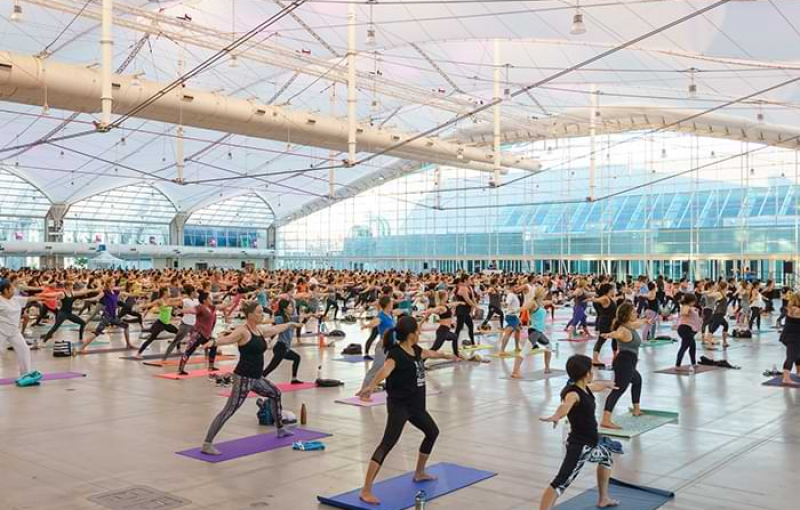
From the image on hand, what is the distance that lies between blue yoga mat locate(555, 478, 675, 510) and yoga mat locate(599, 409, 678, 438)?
1881 mm

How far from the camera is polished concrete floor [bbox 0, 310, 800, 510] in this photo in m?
5.93

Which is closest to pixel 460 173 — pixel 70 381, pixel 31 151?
pixel 31 151

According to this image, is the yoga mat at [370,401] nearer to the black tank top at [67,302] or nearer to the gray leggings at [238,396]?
the gray leggings at [238,396]

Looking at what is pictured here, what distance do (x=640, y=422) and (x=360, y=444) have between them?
312 cm

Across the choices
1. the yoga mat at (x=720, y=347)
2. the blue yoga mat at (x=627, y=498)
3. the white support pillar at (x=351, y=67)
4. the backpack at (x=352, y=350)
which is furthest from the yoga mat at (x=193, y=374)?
the yoga mat at (x=720, y=347)

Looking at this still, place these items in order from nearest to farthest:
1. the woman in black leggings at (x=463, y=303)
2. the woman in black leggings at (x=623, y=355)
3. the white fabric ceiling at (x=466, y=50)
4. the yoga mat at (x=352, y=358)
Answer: the woman in black leggings at (x=623, y=355) → the yoga mat at (x=352, y=358) → the woman in black leggings at (x=463, y=303) → the white fabric ceiling at (x=466, y=50)

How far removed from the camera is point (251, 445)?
749cm

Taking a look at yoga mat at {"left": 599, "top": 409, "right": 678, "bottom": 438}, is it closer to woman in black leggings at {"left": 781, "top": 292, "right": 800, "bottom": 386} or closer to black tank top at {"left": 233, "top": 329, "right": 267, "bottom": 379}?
woman in black leggings at {"left": 781, "top": 292, "right": 800, "bottom": 386}

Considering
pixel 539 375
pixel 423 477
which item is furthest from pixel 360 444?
pixel 539 375

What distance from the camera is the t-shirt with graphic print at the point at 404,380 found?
18.9 ft

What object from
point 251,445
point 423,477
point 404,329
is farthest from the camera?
point 251,445

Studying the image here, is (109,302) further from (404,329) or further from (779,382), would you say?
(779,382)

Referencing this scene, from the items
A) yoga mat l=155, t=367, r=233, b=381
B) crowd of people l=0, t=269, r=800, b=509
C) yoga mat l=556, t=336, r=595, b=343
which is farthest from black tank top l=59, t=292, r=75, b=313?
yoga mat l=556, t=336, r=595, b=343

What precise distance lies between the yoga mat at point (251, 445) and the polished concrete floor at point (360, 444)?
16 centimetres
